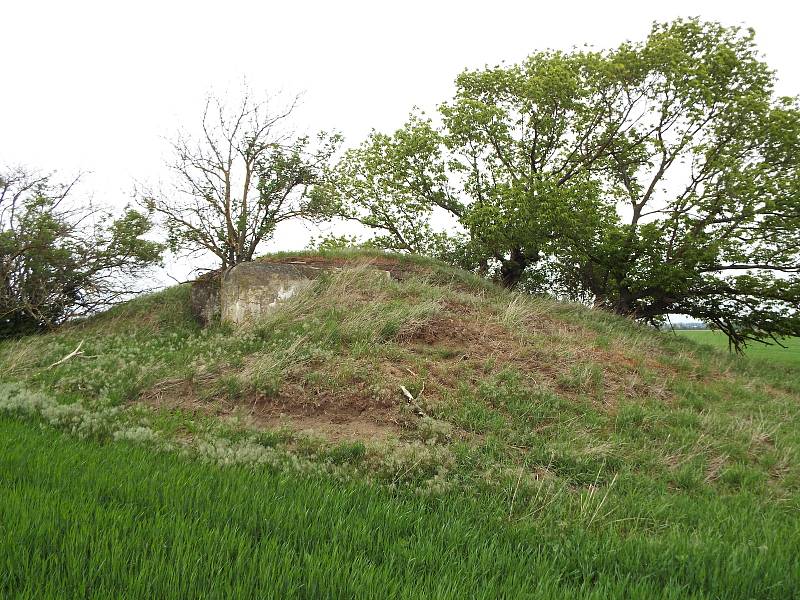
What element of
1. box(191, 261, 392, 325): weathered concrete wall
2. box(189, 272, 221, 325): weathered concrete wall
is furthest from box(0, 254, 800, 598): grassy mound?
box(189, 272, 221, 325): weathered concrete wall

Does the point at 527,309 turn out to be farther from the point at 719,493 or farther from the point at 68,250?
the point at 68,250

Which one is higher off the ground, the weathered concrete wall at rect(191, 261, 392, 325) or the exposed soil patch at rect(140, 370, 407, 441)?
the weathered concrete wall at rect(191, 261, 392, 325)

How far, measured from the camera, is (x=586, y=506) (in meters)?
3.62

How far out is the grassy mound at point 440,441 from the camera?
2727 millimetres

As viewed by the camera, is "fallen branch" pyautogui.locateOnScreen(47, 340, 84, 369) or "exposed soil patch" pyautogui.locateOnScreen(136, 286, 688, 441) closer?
"exposed soil patch" pyautogui.locateOnScreen(136, 286, 688, 441)

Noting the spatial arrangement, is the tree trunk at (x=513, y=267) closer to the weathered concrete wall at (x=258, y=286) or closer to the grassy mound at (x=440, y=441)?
the grassy mound at (x=440, y=441)

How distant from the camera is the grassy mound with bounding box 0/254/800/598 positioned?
2.73 m

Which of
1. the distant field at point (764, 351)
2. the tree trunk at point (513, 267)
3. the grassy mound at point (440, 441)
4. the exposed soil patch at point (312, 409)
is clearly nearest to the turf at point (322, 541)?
the grassy mound at point (440, 441)

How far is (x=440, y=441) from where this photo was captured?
16.4ft

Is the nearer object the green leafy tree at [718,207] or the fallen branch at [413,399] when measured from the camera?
the fallen branch at [413,399]

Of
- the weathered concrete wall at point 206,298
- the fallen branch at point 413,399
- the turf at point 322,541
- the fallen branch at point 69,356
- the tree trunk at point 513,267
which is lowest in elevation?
the turf at point 322,541

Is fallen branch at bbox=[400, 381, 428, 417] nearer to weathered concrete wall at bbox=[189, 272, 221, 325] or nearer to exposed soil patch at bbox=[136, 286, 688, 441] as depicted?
exposed soil patch at bbox=[136, 286, 688, 441]

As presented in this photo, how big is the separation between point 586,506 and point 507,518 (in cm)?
66

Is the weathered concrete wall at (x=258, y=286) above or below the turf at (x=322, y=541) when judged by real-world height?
above
